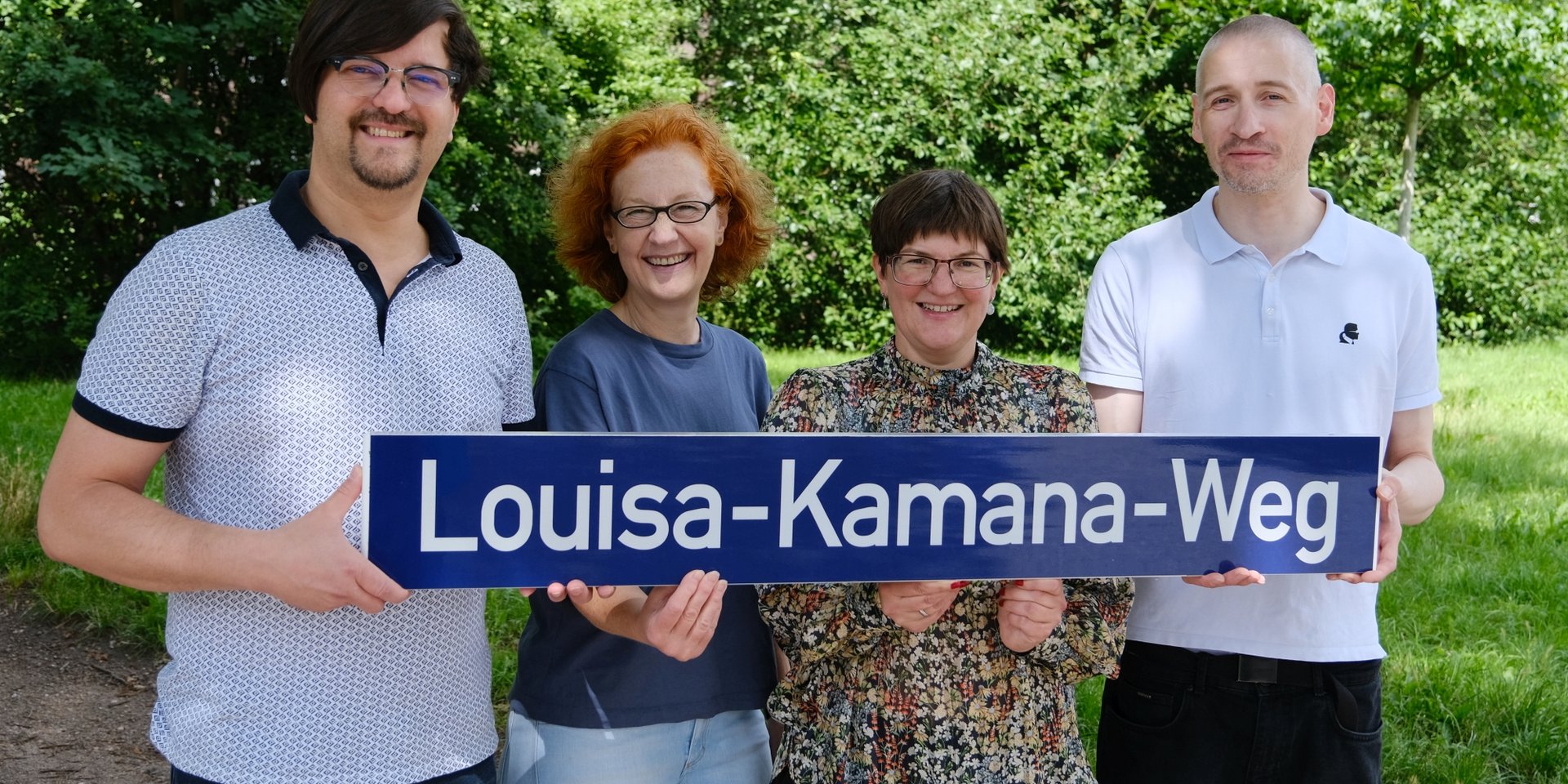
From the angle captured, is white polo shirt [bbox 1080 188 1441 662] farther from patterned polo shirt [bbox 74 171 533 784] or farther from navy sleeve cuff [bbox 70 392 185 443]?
navy sleeve cuff [bbox 70 392 185 443]

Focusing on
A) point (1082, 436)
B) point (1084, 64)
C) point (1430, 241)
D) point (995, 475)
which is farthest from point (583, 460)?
point (1430, 241)

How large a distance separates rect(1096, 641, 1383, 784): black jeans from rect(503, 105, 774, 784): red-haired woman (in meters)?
0.79

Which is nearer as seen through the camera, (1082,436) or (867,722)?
(1082,436)

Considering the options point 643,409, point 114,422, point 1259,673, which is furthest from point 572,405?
point 1259,673

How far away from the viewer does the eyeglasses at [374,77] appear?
7.22 ft

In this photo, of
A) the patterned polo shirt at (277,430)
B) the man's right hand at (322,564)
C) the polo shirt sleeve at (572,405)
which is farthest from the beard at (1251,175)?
the man's right hand at (322,564)

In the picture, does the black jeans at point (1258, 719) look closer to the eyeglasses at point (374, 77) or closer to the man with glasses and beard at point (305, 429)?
the man with glasses and beard at point (305, 429)

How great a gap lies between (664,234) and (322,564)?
97 centimetres

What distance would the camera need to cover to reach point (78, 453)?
2.01 metres

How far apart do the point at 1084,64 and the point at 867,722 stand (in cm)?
1512

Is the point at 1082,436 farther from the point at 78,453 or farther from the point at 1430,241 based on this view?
the point at 1430,241

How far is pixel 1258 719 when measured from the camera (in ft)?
8.50

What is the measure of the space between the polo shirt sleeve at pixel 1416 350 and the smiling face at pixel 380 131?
1.88m

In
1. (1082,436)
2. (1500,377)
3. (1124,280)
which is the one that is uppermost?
(1124,280)
